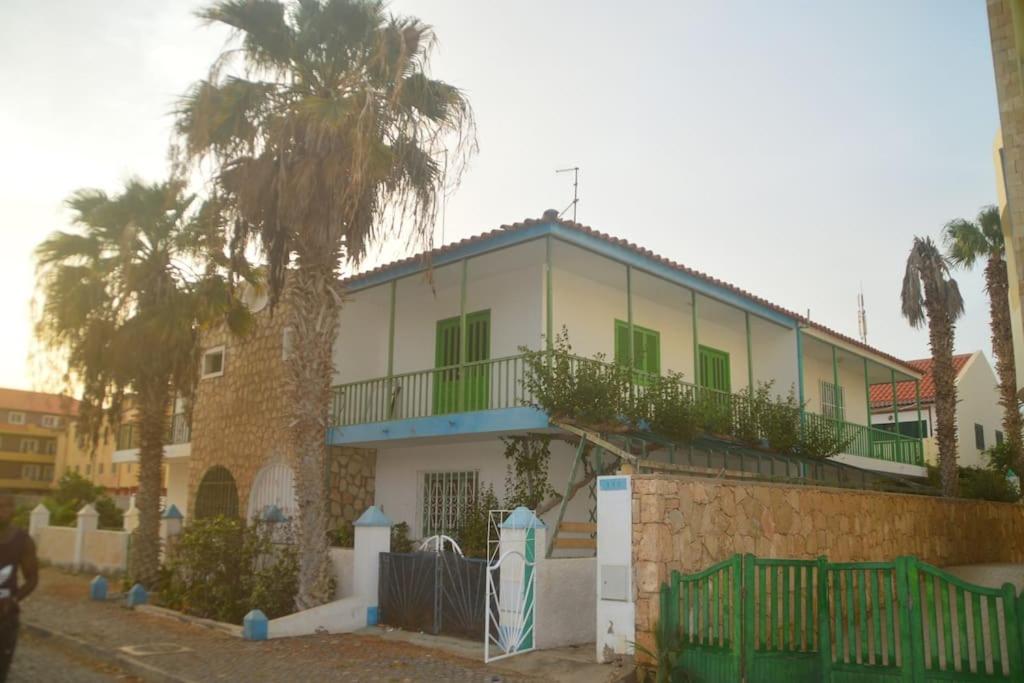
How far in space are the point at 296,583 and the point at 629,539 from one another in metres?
6.36

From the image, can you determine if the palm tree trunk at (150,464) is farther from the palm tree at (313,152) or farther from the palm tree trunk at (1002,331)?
the palm tree trunk at (1002,331)

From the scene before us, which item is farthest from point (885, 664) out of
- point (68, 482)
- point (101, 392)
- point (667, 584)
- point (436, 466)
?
point (68, 482)

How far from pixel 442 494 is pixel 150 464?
19.9ft

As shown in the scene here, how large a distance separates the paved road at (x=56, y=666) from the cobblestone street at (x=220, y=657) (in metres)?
0.01

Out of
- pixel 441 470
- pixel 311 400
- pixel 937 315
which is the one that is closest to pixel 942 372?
pixel 937 315

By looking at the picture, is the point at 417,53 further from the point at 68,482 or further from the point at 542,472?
the point at 68,482

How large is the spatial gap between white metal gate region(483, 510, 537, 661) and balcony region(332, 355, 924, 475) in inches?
132

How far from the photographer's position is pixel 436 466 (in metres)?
16.7

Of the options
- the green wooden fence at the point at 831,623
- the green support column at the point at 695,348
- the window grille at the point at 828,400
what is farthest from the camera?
the window grille at the point at 828,400

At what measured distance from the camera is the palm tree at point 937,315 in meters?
21.0

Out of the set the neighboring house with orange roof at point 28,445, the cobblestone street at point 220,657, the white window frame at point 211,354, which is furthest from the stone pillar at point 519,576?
the neighboring house with orange roof at point 28,445

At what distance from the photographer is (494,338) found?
16391mm

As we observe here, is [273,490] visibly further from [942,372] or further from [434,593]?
[942,372]

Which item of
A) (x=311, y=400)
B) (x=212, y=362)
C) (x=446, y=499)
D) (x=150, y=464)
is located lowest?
(x=446, y=499)
